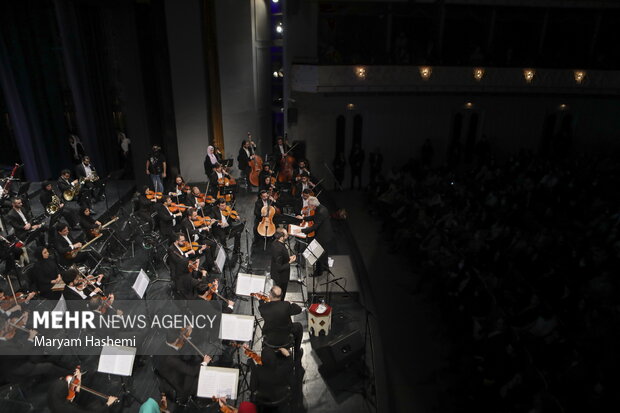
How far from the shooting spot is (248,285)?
712cm

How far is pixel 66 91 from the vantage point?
595 inches

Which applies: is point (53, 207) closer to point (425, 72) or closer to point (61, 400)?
point (61, 400)

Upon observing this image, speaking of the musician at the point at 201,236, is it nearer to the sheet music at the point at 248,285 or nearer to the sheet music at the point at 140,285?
the sheet music at the point at 140,285

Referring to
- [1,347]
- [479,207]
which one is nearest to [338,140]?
[479,207]

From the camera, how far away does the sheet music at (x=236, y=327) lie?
6.14 m

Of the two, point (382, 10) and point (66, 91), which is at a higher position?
point (382, 10)

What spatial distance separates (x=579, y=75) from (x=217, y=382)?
57.3ft

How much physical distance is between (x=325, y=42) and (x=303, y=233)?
11.1 meters

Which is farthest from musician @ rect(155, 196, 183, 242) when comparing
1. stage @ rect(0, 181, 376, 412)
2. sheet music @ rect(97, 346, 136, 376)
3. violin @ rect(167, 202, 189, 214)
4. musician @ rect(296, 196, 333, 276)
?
sheet music @ rect(97, 346, 136, 376)

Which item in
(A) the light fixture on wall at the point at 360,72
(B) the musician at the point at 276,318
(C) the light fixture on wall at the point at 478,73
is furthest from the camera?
(C) the light fixture on wall at the point at 478,73

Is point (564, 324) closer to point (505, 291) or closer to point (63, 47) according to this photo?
point (505, 291)

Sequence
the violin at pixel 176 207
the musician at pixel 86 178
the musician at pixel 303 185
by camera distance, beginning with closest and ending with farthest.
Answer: the violin at pixel 176 207 < the musician at pixel 303 185 < the musician at pixel 86 178

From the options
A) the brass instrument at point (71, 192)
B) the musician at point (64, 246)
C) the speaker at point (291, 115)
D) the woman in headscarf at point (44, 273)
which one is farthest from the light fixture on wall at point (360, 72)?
the woman in headscarf at point (44, 273)

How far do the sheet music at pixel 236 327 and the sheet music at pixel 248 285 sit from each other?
0.87 meters
